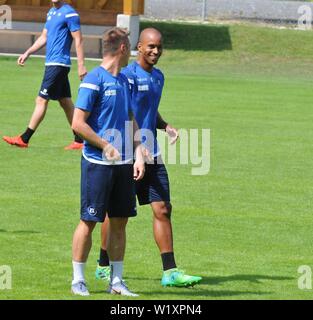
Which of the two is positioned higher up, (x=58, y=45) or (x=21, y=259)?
(x=58, y=45)

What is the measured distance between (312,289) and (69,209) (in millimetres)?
4209

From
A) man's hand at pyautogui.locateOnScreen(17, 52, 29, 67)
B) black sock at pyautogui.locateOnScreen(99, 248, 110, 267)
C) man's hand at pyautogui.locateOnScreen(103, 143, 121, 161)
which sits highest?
man's hand at pyautogui.locateOnScreen(17, 52, 29, 67)

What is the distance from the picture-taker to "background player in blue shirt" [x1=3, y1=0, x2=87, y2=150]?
→ 17219 mm

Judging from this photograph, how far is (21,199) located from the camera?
13758 millimetres

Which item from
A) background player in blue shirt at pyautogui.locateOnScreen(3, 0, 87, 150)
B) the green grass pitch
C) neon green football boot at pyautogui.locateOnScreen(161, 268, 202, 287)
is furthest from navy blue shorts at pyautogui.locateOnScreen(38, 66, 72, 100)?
neon green football boot at pyautogui.locateOnScreen(161, 268, 202, 287)

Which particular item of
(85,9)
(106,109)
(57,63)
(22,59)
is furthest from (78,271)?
(85,9)

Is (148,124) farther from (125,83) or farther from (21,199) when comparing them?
(21,199)

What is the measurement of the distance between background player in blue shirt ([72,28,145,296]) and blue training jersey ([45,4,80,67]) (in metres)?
8.19

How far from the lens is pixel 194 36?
39844 millimetres

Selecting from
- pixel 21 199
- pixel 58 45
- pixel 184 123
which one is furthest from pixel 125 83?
pixel 184 123

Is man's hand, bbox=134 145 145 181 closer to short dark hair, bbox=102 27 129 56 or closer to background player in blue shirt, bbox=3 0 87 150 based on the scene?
short dark hair, bbox=102 27 129 56

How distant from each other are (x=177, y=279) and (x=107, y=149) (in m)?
1.46

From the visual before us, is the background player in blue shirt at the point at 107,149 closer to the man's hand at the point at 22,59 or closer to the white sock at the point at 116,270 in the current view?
the white sock at the point at 116,270

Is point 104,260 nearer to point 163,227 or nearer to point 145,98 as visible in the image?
point 163,227
